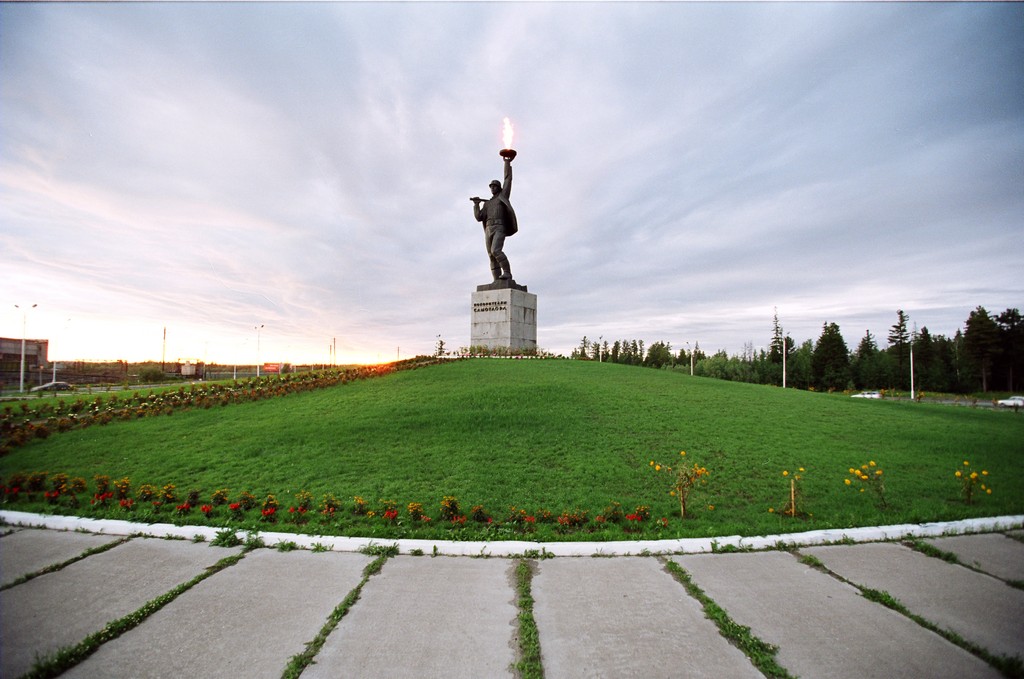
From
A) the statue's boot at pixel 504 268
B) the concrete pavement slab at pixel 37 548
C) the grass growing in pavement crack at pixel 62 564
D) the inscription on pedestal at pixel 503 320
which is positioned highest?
the statue's boot at pixel 504 268

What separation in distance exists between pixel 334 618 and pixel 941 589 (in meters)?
5.57

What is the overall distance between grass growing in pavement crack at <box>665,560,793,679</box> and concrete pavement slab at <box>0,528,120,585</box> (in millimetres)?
6585

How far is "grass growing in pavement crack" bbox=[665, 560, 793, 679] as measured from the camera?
9.97 feet

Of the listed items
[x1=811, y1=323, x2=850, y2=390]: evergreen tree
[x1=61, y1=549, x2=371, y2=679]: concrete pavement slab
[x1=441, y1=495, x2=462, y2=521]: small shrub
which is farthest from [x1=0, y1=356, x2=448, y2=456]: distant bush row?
[x1=811, y1=323, x2=850, y2=390]: evergreen tree

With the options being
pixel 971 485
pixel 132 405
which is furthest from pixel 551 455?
pixel 132 405

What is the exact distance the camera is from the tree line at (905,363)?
4081 centimetres

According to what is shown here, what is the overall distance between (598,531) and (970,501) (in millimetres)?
6334

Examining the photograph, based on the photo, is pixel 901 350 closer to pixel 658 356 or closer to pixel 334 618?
pixel 658 356

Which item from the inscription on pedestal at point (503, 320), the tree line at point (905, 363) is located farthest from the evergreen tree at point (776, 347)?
the inscription on pedestal at point (503, 320)

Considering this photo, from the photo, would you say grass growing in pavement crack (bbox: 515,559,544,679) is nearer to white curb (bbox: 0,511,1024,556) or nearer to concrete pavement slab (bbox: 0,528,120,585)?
white curb (bbox: 0,511,1024,556)

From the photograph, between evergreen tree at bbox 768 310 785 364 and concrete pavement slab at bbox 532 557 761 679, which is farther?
evergreen tree at bbox 768 310 785 364

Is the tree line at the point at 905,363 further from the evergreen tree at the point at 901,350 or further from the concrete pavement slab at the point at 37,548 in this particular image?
the concrete pavement slab at the point at 37,548

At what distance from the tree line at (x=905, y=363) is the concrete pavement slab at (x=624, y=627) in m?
40.0

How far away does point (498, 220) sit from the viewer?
86.1 ft
